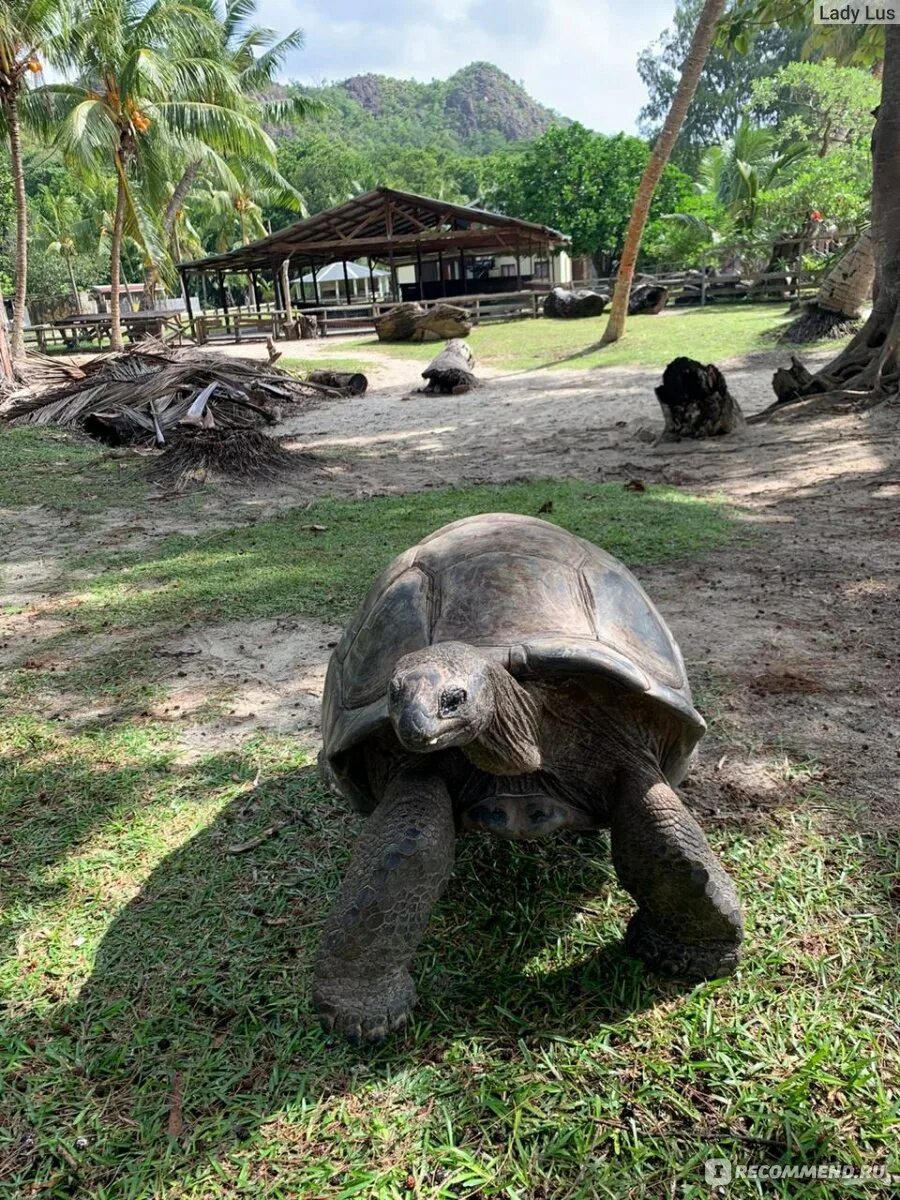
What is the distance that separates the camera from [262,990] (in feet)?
6.15

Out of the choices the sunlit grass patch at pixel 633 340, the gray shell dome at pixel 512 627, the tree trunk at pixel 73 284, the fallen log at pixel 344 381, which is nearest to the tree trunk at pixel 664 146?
the sunlit grass patch at pixel 633 340

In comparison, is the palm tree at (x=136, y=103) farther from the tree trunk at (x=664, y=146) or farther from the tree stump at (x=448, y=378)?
the tree trunk at (x=664, y=146)

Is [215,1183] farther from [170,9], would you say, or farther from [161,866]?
[170,9]

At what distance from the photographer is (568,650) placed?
177 cm

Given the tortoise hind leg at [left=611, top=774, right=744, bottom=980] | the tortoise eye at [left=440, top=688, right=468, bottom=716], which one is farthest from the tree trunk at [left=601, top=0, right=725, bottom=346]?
the tortoise eye at [left=440, top=688, right=468, bottom=716]

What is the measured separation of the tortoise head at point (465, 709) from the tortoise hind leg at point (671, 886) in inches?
10.5

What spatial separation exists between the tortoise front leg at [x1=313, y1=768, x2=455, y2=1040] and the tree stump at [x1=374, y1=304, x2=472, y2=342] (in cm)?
2006

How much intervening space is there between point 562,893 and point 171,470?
6458 mm

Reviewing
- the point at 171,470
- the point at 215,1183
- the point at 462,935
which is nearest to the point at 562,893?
the point at 462,935

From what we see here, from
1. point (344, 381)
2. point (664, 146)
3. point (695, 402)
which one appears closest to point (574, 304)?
point (664, 146)

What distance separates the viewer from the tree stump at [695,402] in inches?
308

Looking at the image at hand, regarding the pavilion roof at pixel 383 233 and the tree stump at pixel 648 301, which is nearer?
the tree stump at pixel 648 301

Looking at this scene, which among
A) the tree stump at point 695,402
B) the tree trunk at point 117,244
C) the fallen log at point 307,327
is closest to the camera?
the tree stump at point 695,402

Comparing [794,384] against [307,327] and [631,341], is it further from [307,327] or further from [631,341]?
[307,327]
